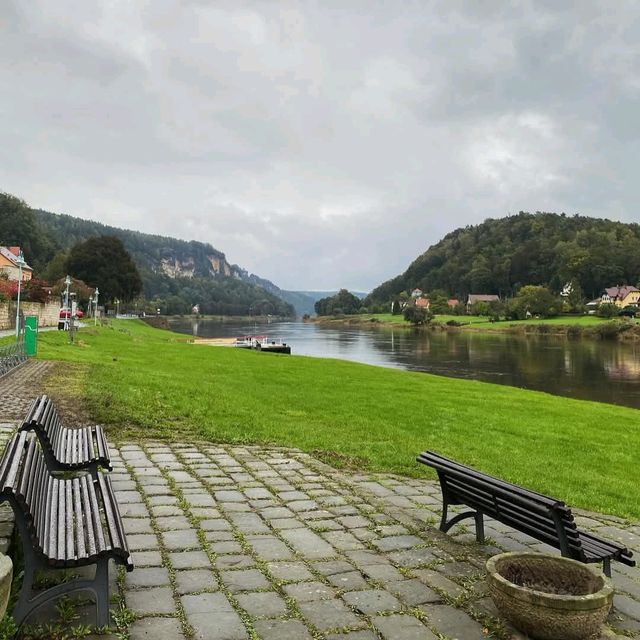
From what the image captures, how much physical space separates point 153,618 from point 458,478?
2795 mm

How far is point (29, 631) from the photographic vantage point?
3.13 metres

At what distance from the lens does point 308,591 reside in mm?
3920

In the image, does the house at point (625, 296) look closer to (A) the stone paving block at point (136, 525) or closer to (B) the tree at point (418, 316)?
(B) the tree at point (418, 316)

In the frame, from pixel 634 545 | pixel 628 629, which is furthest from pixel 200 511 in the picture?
pixel 634 545

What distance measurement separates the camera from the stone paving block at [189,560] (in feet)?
13.8

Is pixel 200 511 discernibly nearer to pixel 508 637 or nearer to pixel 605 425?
pixel 508 637

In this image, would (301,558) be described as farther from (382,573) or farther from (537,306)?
(537,306)

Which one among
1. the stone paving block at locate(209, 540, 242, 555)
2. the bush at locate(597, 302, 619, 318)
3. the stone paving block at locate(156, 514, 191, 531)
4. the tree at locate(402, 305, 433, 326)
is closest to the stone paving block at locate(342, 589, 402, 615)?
the stone paving block at locate(209, 540, 242, 555)

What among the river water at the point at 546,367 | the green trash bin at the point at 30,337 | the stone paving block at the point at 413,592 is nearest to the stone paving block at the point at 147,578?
the stone paving block at the point at 413,592

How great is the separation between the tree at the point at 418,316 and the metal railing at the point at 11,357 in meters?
98.0

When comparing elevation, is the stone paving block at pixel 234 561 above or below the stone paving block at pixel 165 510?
above

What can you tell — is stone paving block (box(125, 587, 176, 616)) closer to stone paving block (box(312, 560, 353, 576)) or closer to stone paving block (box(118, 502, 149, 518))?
stone paving block (box(312, 560, 353, 576))

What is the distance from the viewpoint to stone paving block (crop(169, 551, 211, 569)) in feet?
13.8

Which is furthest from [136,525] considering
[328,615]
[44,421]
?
[328,615]
